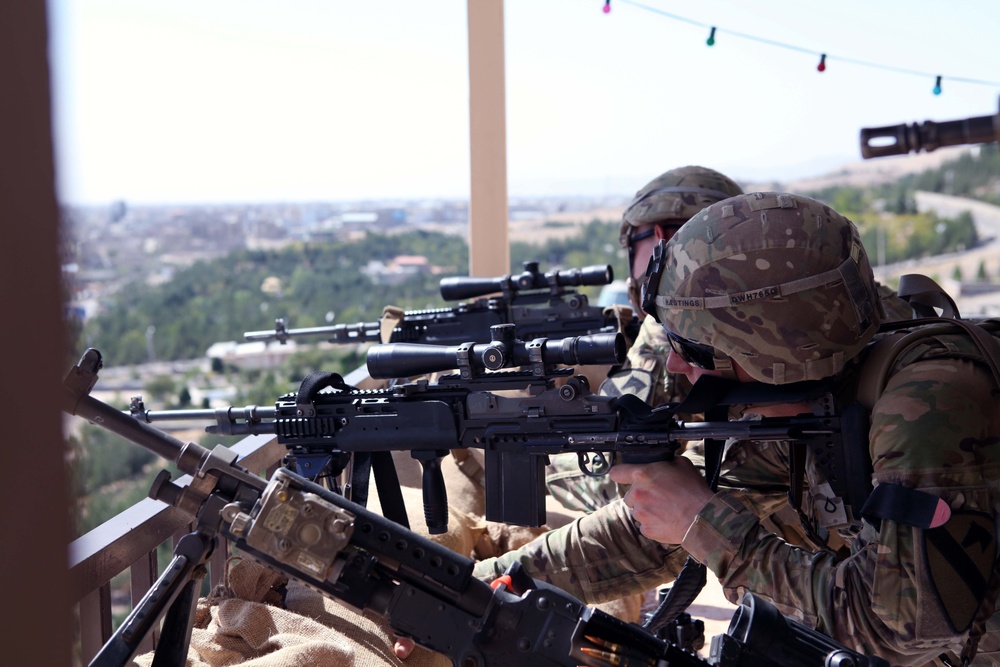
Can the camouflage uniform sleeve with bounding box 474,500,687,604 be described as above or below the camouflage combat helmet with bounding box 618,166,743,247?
below

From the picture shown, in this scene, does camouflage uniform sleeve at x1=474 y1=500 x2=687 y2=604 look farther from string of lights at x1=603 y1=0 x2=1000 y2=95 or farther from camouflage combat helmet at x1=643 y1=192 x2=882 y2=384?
string of lights at x1=603 y1=0 x2=1000 y2=95

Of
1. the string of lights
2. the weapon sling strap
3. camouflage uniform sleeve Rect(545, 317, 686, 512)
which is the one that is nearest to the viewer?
the weapon sling strap

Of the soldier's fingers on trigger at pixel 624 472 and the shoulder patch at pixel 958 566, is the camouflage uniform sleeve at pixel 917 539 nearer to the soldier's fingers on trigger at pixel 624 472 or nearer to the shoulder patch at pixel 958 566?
the shoulder patch at pixel 958 566

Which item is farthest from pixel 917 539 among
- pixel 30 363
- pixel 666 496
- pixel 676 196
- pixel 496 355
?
pixel 676 196

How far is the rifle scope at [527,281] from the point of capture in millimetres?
4973

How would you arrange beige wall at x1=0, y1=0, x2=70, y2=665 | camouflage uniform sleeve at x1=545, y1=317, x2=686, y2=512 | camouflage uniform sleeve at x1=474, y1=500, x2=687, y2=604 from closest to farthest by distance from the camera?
beige wall at x1=0, y1=0, x2=70, y2=665 → camouflage uniform sleeve at x1=474, y1=500, x2=687, y2=604 → camouflage uniform sleeve at x1=545, y1=317, x2=686, y2=512

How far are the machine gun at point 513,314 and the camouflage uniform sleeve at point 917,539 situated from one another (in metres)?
2.65

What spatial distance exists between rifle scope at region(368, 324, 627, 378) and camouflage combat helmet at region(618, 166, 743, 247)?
1445 mm

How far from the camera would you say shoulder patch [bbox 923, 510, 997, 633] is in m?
1.97

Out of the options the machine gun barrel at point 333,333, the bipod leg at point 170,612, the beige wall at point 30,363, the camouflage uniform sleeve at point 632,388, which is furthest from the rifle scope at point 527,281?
the beige wall at point 30,363

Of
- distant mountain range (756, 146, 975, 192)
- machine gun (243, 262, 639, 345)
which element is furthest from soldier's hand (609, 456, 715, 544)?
distant mountain range (756, 146, 975, 192)

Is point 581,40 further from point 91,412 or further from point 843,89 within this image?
point 91,412

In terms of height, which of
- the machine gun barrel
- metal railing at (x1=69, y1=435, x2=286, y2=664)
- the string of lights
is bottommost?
metal railing at (x1=69, y1=435, x2=286, y2=664)

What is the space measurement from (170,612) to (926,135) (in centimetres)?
160
